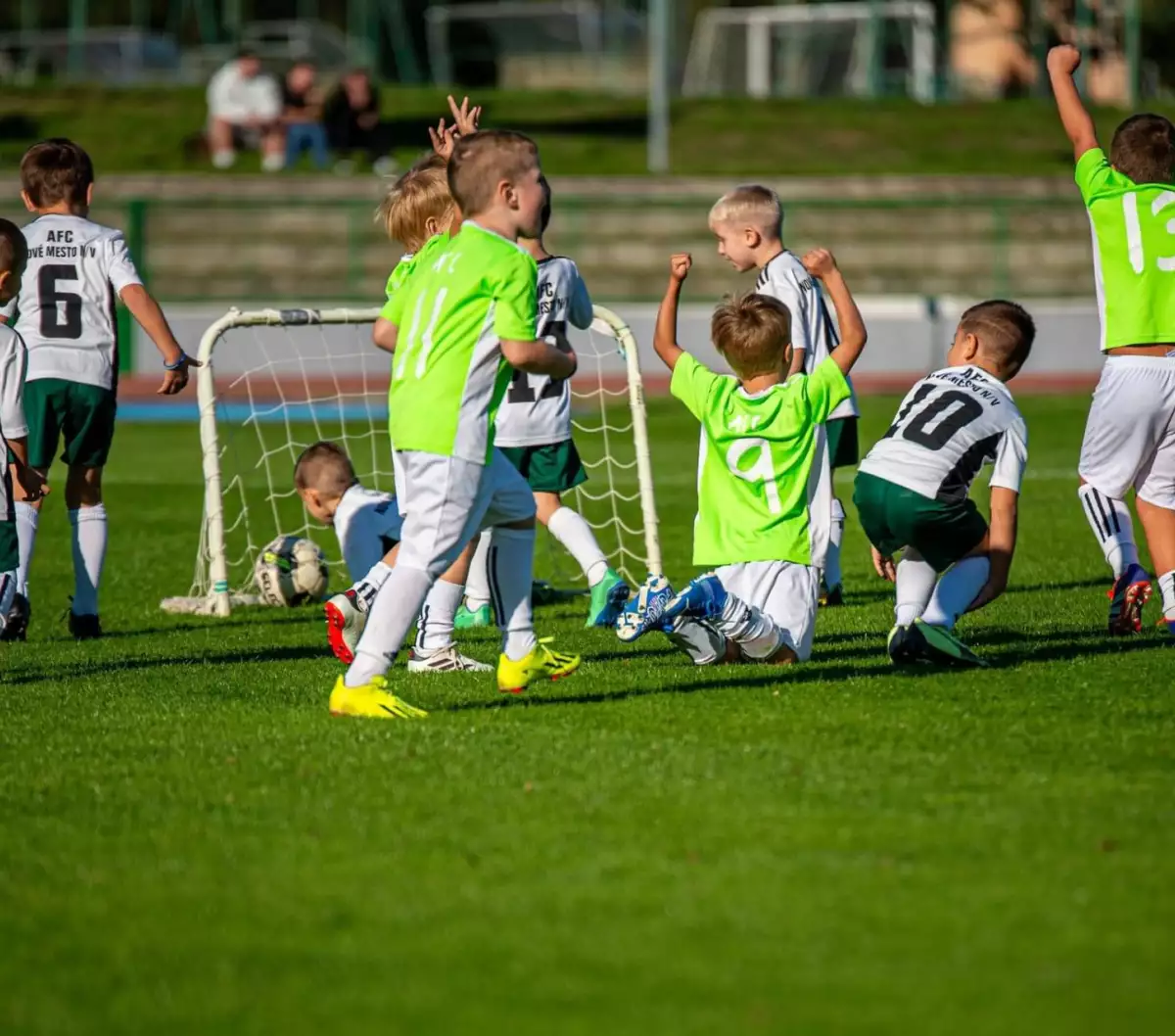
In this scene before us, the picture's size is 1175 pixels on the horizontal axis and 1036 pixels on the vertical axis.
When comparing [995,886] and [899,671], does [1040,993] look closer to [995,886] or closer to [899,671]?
[995,886]

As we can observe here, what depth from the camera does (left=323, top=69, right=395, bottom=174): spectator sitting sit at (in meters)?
30.0

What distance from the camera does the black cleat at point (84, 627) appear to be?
27.3 feet

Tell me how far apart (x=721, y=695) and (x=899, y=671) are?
2.50 feet

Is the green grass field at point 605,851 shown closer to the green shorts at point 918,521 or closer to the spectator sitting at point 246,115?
the green shorts at point 918,521

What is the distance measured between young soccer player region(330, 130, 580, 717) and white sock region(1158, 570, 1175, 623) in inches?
112

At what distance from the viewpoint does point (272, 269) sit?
86.7 ft

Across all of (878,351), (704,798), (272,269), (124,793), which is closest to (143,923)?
(124,793)

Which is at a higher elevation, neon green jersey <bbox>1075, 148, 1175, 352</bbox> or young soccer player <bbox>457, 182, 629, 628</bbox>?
neon green jersey <bbox>1075, 148, 1175, 352</bbox>

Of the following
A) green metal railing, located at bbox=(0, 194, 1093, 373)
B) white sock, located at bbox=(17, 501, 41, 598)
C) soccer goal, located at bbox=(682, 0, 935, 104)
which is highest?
soccer goal, located at bbox=(682, 0, 935, 104)

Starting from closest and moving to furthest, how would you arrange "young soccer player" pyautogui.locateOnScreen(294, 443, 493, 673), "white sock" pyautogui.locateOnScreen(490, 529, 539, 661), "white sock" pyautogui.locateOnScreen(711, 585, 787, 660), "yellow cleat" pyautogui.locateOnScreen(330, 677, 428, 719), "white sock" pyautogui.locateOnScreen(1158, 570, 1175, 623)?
"yellow cleat" pyautogui.locateOnScreen(330, 677, 428, 719) → "white sock" pyautogui.locateOnScreen(490, 529, 539, 661) → "white sock" pyautogui.locateOnScreen(711, 585, 787, 660) → "white sock" pyautogui.locateOnScreen(1158, 570, 1175, 623) → "young soccer player" pyautogui.locateOnScreen(294, 443, 493, 673)

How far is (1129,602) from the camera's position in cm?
744

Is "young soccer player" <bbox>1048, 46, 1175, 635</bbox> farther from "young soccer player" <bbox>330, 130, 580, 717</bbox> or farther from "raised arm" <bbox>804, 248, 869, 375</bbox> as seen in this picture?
"young soccer player" <bbox>330, 130, 580, 717</bbox>

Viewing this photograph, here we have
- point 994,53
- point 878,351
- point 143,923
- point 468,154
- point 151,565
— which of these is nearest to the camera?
point 143,923

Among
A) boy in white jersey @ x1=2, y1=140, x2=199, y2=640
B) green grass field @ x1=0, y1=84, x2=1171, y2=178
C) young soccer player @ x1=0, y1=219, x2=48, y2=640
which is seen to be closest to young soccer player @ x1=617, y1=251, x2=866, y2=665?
young soccer player @ x1=0, y1=219, x2=48, y2=640
